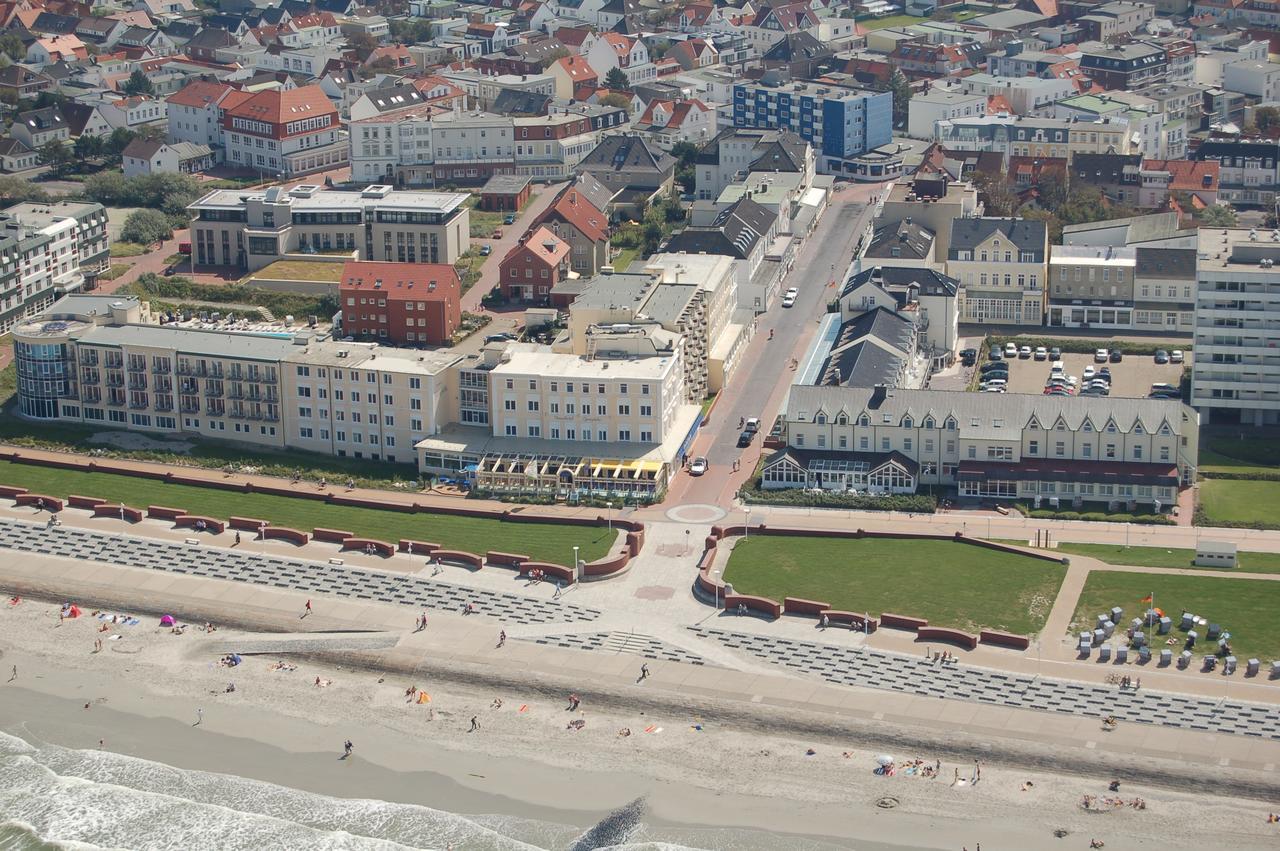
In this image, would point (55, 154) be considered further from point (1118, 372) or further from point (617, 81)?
point (1118, 372)

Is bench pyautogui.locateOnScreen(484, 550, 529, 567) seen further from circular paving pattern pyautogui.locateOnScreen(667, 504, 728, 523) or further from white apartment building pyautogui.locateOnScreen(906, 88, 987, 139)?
white apartment building pyautogui.locateOnScreen(906, 88, 987, 139)

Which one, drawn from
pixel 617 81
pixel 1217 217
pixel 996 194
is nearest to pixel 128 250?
pixel 617 81

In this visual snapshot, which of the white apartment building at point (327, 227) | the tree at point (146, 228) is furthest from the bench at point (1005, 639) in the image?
the tree at point (146, 228)

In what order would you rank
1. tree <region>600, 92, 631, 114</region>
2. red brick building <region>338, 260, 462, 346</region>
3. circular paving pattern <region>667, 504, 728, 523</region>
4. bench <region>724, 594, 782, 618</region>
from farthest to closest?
tree <region>600, 92, 631, 114</region>
red brick building <region>338, 260, 462, 346</region>
circular paving pattern <region>667, 504, 728, 523</region>
bench <region>724, 594, 782, 618</region>

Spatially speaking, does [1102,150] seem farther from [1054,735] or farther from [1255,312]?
Answer: [1054,735]

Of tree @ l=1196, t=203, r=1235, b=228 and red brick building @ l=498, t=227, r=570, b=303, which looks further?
tree @ l=1196, t=203, r=1235, b=228

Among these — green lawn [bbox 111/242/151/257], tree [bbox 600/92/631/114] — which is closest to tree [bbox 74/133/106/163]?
green lawn [bbox 111/242/151/257]

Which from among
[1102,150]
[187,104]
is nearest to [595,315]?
[1102,150]
